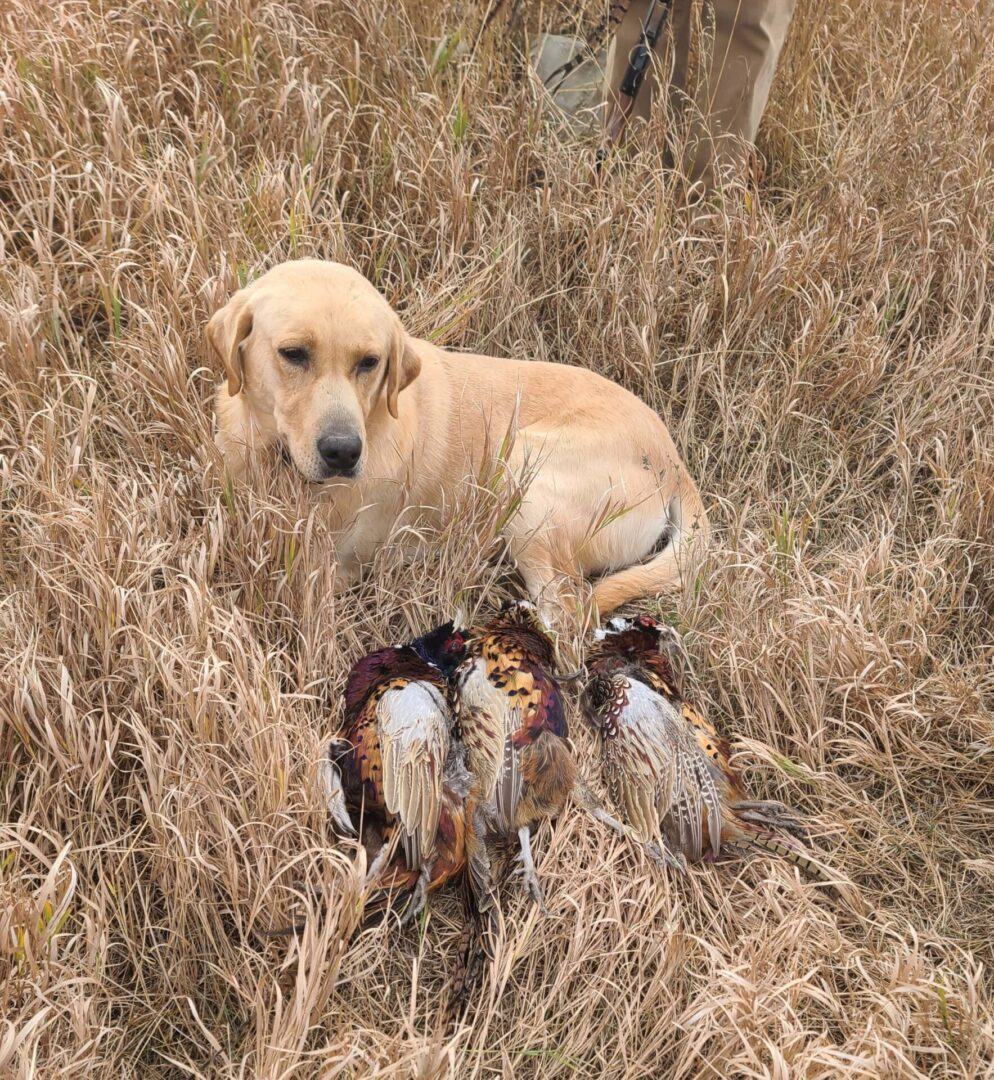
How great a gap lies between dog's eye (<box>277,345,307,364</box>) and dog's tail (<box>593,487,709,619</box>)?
109cm

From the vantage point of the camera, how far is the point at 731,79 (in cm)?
422

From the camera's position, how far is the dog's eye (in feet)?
9.48

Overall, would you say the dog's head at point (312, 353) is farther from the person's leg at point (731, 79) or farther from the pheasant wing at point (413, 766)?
the person's leg at point (731, 79)

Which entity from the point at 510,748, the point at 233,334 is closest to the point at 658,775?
the point at 510,748

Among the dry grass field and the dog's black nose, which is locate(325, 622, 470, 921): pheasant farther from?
the dog's black nose

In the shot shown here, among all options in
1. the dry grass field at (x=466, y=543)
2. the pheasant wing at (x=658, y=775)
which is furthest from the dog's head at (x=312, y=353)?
the pheasant wing at (x=658, y=775)

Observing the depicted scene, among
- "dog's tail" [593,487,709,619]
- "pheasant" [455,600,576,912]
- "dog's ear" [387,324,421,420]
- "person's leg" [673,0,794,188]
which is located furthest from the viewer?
"person's leg" [673,0,794,188]

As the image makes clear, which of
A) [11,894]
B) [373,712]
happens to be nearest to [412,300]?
[373,712]

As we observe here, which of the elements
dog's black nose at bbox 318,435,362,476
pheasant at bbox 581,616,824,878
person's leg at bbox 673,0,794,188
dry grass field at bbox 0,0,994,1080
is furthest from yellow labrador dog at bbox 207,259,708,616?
person's leg at bbox 673,0,794,188

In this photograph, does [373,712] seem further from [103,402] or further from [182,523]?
[103,402]

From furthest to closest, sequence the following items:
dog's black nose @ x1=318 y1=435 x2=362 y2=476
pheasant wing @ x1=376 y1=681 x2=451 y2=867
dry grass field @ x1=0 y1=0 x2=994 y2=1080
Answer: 1. dog's black nose @ x1=318 y1=435 x2=362 y2=476
2. pheasant wing @ x1=376 y1=681 x2=451 y2=867
3. dry grass field @ x1=0 y1=0 x2=994 y2=1080

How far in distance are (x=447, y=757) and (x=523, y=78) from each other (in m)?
3.08

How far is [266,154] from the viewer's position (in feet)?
13.6

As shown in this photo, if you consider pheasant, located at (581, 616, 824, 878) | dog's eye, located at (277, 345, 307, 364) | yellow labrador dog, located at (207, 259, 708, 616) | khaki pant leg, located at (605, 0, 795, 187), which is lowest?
pheasant, located at (581, 616, 824, 878)
